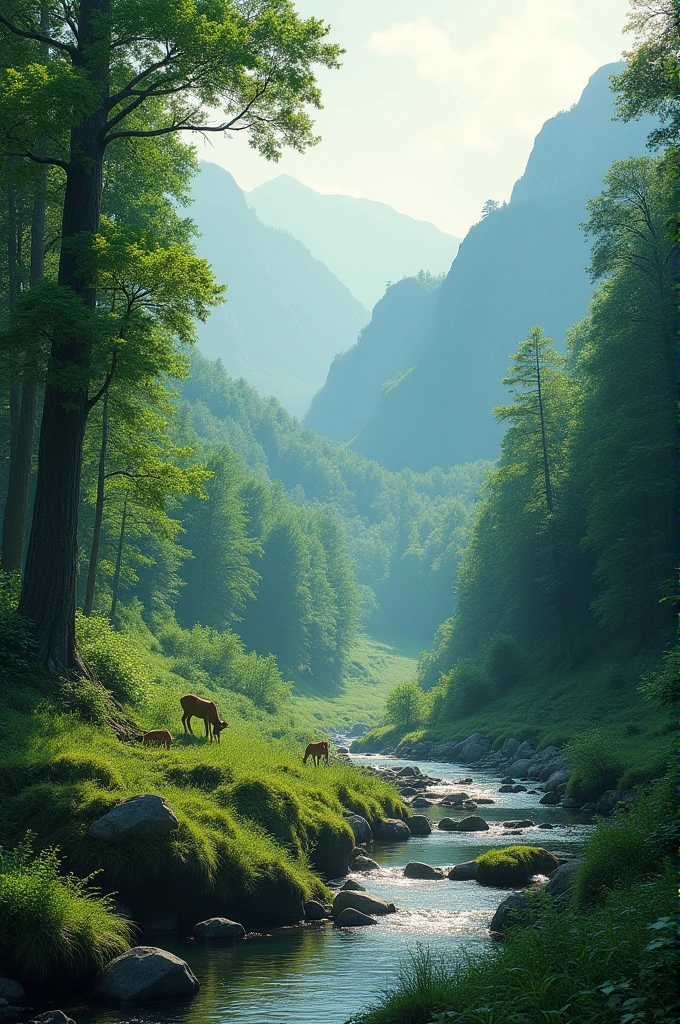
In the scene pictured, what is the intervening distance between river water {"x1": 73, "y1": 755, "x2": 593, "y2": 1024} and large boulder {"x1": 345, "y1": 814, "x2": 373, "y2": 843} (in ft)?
3.58

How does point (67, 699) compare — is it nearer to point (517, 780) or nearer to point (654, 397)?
point (517, 780)

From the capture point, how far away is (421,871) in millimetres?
18109

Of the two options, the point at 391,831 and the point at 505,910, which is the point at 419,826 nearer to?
the point at 391,831

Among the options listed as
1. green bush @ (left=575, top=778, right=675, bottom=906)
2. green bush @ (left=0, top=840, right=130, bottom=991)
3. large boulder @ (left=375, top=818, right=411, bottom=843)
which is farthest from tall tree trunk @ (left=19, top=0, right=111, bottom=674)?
green bush @ (left=575, top=778, right=675, bottom=906)

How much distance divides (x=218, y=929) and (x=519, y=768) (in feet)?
88.0

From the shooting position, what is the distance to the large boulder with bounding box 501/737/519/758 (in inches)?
1692

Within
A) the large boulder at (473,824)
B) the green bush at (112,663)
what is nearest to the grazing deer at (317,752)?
the large boulder at (473,824)

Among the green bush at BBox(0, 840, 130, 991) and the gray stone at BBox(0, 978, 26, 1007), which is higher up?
the green bush at BBox(0, 840, 130, 991)

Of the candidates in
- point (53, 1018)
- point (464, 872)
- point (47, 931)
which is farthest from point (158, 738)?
point (53, 1018)

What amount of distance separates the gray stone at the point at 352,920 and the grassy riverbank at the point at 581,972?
3.18 m

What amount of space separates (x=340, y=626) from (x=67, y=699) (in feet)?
334

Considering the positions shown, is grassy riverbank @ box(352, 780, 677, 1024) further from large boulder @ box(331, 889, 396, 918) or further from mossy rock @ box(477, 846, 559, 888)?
mossy rock @ box(477, 846, 559, 888)

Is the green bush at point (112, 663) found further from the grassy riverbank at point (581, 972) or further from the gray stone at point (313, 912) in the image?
→ the grassy riverbank at point (581, 972)

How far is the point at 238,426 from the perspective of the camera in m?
182
